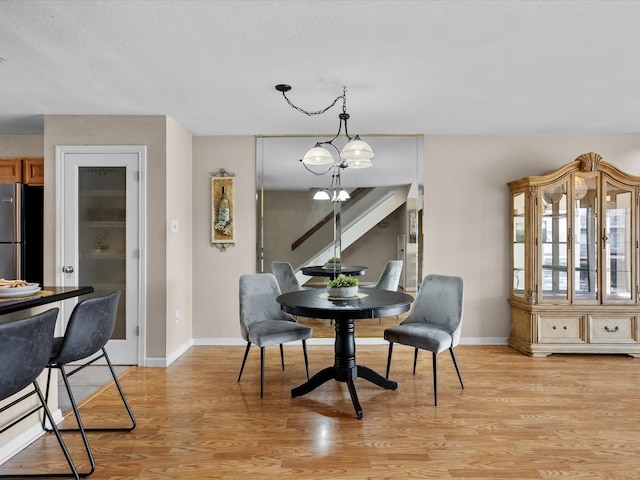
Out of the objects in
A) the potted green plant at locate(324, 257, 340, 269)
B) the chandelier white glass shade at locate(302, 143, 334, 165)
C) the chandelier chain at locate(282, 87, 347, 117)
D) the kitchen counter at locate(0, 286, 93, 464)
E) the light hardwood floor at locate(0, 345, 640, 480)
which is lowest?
the light hardwood floor at locate(0, 345, 640, 480)

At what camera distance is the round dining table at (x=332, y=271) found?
4.49m

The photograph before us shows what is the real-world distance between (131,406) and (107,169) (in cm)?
219

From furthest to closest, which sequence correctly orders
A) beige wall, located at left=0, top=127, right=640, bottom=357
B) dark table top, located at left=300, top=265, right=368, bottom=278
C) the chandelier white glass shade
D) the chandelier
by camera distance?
beige wall, located at left=0, top=127, right=640, bottom=357
dark table top, located at left=300, top=265, right=368, bottom=278
the chandelier white glass shade
the chandelier

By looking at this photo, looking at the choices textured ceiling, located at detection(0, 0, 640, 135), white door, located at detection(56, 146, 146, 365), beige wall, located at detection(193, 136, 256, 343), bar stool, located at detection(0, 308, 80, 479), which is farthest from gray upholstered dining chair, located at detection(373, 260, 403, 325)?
bar stool, located at detection(0, 308, 80, 479)

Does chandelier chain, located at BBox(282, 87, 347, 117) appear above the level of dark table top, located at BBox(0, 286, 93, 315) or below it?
above

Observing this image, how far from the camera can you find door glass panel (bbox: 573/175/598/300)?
14.2ft

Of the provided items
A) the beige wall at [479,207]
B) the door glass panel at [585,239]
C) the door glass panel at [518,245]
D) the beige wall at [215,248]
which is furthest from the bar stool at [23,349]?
the door glass panel at [585,239]

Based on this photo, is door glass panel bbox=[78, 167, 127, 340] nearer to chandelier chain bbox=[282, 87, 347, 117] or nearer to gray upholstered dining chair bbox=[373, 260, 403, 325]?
chandelier chain bbox=[282, 87, 347, 117]

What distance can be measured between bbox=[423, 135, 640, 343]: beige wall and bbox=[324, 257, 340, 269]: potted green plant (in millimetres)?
976

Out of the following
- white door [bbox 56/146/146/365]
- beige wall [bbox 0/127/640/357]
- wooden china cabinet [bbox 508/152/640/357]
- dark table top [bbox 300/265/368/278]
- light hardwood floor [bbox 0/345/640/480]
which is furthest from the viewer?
beige wall [bbox 0/127/640/357]

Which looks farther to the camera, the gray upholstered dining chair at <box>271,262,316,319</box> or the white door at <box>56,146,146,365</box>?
the gray upholstered dining chair at <box>271,262,316,319</box>

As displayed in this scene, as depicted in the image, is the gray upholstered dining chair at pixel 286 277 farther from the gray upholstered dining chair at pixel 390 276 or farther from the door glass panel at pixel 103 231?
the door glass panel at pixel 103 231

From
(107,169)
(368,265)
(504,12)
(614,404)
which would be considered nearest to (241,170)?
(107,169)

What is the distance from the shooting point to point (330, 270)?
4551mm
